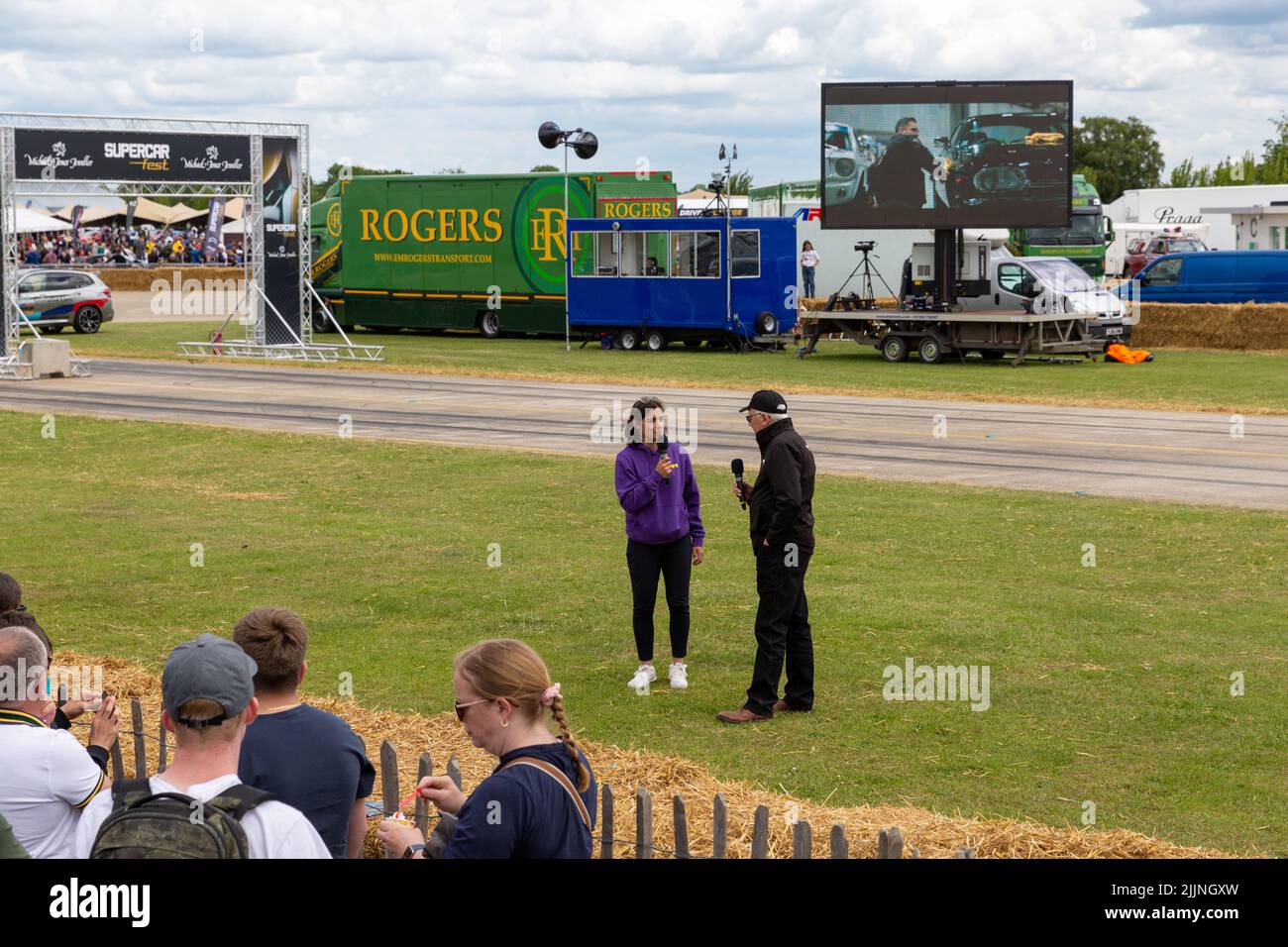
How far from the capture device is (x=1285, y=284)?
4044 centimetres

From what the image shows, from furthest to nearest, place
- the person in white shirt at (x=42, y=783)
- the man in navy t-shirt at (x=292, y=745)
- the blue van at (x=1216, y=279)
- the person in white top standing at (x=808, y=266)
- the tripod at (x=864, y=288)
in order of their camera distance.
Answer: the person in white top standing at (x=808, y=266)
the blue van at (x=1216, y=279)
the tripod at (x=864, y=288)
the man in navy t-shirt at (x=292, y=745)
the person in white shirt at (x=42, y=783)

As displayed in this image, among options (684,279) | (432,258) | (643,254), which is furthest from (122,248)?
(684,279)

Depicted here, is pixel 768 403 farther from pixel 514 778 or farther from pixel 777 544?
pixel 514 778

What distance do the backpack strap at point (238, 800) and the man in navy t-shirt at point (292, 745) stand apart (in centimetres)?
97

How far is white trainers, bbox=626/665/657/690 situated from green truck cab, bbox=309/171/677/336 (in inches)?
1219

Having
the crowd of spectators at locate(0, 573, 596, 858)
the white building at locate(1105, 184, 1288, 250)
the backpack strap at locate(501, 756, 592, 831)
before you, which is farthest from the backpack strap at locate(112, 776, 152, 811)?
the white building at locate(1105, 184, 1288, 250)

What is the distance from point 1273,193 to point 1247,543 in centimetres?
5005

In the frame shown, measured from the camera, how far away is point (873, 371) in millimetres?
32562

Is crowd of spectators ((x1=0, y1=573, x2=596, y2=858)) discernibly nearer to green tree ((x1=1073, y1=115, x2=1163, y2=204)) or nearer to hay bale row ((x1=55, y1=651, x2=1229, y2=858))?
hay bale row ((x1=55, y1=651, x2=1229, y2=858))

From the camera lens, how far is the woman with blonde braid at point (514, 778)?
409 cm

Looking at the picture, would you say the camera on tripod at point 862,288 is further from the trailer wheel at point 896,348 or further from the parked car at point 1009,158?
the parked car at point 1009,158

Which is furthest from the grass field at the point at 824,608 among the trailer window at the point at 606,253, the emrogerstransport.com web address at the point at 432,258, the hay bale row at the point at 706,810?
the emrogerstransport.com web address at the point at 432,258

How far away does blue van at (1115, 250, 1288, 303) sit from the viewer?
1603 inches
